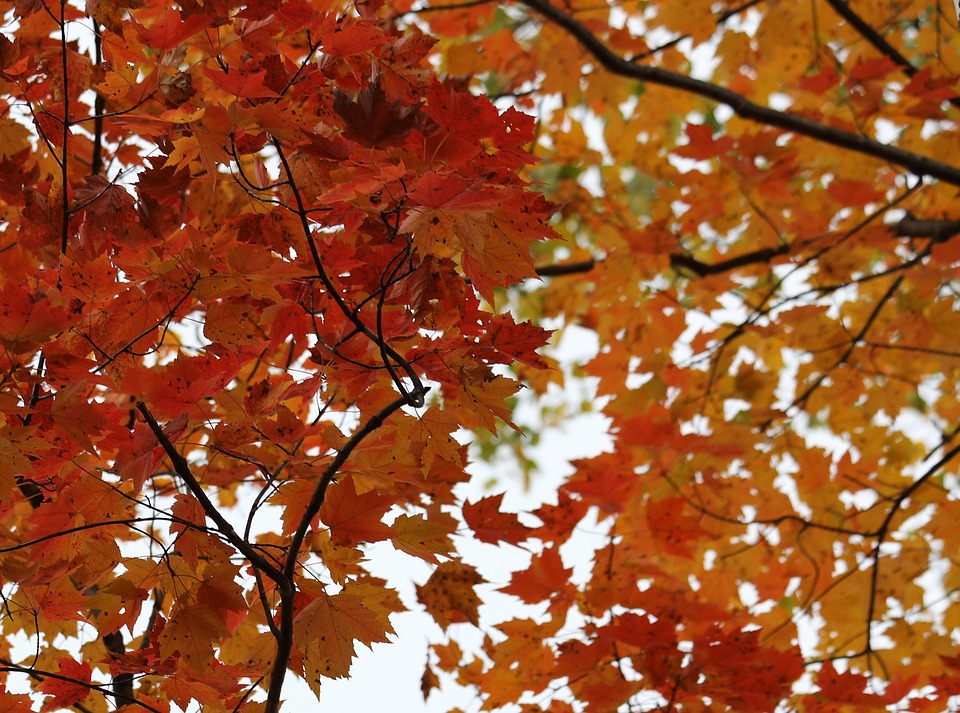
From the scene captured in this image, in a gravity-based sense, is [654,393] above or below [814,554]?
above

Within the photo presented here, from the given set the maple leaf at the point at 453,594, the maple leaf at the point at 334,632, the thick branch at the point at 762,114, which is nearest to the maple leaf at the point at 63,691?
the maple leaf at the point at 334,632

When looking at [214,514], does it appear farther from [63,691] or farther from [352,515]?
[63,691]

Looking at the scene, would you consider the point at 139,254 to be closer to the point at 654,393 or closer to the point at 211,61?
the point at 211,61

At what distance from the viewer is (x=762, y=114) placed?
2.43 meters

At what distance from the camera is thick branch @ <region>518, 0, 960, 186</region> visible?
237cm

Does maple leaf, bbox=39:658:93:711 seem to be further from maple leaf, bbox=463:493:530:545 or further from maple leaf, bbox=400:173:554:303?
maple leaf, bbox=400:173:554:303

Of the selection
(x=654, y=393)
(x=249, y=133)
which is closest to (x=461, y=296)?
(x=249, y=133)

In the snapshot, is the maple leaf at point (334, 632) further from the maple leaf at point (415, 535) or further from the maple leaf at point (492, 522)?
the maple leaf at point (492, 522)

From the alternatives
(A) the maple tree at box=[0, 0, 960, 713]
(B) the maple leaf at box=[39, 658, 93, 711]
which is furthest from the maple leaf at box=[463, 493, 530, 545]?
(B) the maple leaf at box=[39, 658, 93, 711]

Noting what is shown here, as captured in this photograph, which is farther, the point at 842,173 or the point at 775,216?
the point at 842,173

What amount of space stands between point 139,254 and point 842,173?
321 centimetres

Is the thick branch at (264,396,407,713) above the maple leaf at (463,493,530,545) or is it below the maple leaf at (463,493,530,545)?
below

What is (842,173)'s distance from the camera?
3.65 m

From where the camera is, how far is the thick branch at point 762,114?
7.77 feet
